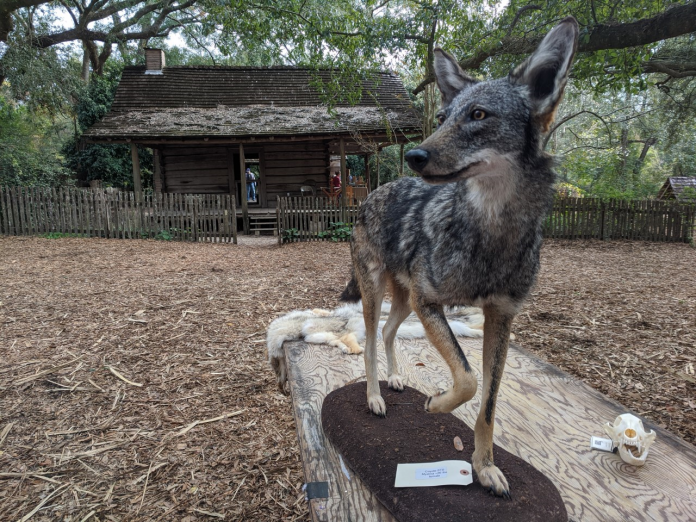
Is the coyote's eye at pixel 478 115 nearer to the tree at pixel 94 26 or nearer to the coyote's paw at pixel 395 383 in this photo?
the coyote's paw at pixel 395 383

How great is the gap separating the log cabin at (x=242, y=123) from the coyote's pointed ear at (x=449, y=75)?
13698 mm

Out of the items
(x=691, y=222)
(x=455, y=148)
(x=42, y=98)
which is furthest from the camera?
(x=42, y=98)

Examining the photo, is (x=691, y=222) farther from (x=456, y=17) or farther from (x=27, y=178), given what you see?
(x=27, y=178)

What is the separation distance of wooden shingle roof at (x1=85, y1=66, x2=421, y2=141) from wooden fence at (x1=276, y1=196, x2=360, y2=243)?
3.10 metres

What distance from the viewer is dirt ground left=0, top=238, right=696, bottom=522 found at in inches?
113

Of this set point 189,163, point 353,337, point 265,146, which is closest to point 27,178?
point 189,163

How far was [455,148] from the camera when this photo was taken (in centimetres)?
181

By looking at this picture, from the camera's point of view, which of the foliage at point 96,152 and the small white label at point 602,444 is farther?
the foliage at point 96,152

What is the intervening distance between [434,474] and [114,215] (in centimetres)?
1335

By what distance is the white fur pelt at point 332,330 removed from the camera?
412 cm

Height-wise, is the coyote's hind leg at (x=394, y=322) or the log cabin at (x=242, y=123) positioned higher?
the log cabin at (x=242, y=123)

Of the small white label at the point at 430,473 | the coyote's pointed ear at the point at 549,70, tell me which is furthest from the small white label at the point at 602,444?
the coyote's pointed ear at the point at 549,70

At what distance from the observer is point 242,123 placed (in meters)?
16.5

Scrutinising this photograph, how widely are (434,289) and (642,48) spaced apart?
21.0ft
